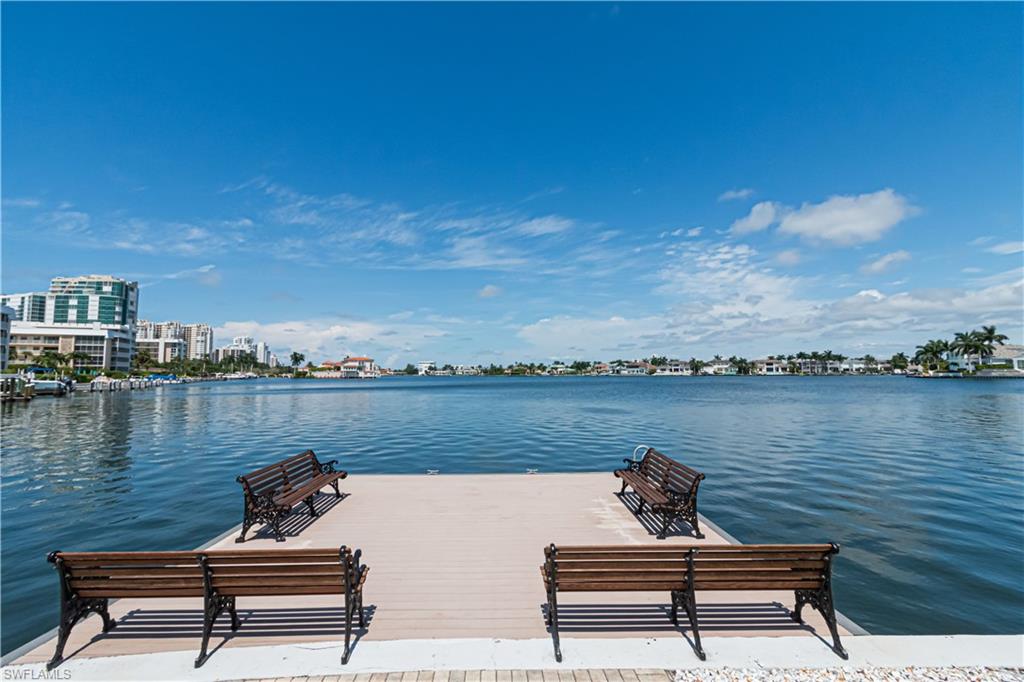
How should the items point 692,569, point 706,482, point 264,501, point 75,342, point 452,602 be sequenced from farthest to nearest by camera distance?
point 75,342, point 706,482, point 264,501, point 452,602, point 692,569

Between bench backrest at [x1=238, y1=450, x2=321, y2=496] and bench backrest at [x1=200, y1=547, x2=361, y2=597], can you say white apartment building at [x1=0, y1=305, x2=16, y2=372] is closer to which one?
bench backrest at [x1=238, y1=450, x2=321, y2=496]

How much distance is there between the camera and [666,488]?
888cm

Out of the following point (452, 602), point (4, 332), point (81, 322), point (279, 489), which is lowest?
point (452, 602)

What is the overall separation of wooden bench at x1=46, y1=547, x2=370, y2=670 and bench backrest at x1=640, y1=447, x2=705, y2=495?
5780 mm

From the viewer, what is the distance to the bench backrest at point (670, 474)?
8219 mm

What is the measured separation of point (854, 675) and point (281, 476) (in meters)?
9.77

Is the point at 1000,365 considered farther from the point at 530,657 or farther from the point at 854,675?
the point at 530,657

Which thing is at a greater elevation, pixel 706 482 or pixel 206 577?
pixel 206 577

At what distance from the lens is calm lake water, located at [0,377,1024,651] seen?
8047 millimetres

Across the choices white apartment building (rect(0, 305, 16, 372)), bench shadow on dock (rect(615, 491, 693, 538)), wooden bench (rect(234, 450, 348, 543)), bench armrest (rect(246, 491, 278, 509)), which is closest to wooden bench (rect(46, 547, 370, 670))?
wooden bench (rect(234, 450, 348, 543))

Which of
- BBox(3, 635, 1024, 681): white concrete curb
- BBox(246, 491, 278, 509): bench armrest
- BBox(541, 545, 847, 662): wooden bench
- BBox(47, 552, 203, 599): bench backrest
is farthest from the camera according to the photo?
BBox(246, 491, 278, 509): bench armrest

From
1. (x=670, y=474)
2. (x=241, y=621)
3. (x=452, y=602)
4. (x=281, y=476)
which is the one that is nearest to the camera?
(x=241, y=621)

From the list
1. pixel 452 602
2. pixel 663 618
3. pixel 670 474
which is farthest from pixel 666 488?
pixel 452 602

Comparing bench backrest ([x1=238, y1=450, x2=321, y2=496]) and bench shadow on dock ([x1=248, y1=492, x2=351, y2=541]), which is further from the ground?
bench backrest ([x1=238, y1=450, x2=321, y2=496])
